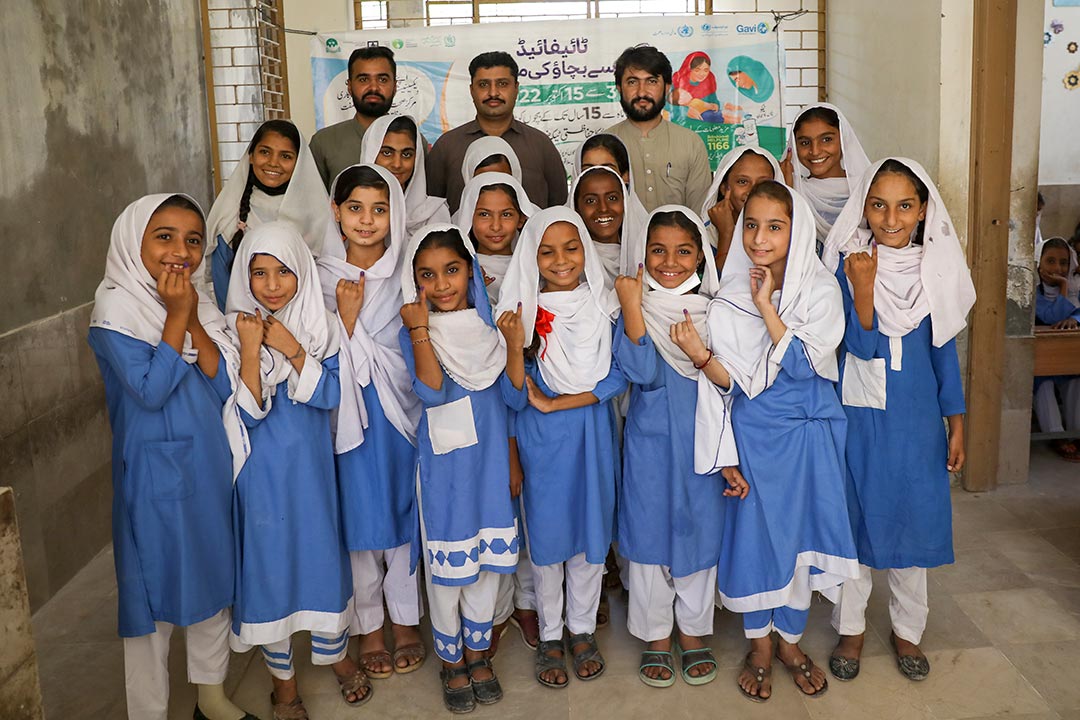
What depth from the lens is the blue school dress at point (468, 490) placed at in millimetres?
2666

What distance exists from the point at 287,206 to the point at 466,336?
2.74 ft

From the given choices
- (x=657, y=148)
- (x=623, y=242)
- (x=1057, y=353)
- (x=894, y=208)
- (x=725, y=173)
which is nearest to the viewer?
(x=894, y=208)

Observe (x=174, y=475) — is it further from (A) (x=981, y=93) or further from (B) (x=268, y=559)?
(A) (x=981, y=93)

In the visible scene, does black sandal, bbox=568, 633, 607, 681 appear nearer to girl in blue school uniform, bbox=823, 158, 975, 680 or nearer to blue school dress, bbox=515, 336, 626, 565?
blue school dress, bbox=515, 336, 626, 565

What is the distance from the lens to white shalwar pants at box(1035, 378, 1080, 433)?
4754 mm

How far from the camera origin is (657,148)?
153 inches

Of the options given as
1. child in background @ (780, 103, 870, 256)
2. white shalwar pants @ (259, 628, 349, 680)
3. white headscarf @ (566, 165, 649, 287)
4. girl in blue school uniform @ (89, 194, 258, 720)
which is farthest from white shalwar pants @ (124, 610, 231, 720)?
child in background @ (780, 103, 870, 256)

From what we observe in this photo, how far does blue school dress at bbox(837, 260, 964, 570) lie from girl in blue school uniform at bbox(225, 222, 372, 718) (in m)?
1.46

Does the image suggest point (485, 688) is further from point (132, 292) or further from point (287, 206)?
point (287, 206)

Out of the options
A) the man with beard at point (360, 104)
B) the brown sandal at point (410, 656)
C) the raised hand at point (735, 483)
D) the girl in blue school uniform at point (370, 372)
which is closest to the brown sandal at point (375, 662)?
the brown sandal at point (410, 656)

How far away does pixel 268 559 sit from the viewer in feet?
8.30

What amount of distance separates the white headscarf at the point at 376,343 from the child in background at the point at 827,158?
1.36m

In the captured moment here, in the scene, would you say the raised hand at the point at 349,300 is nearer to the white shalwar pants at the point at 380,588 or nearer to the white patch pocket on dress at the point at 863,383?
the white shalwar pants at the point at 380,588

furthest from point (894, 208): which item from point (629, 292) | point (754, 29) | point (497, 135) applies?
→ point (754, 29)
